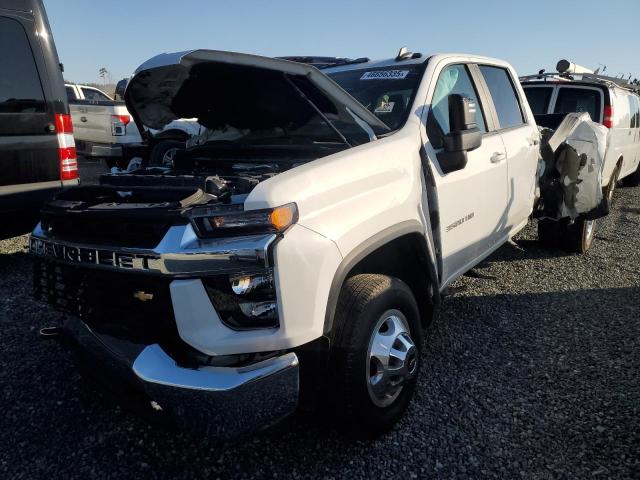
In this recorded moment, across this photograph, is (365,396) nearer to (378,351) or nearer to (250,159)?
(378,351)

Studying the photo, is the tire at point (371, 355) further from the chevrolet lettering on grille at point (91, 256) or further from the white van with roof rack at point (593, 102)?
the white van with roof rack at point (593, 102)

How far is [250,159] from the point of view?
10.3 feet

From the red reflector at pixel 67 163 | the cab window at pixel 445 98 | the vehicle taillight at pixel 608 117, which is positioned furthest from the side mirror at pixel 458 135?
the vehicle taillight at pixel 608 117

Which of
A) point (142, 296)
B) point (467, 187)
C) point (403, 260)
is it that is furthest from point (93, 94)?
point (142, 296)

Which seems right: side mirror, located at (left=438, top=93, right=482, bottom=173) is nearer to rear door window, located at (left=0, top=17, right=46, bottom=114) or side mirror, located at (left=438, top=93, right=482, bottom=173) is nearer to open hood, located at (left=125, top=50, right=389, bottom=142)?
open hood, located at (left=125, top=50, right=389, bottom=142)

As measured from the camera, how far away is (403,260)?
291 centimetres

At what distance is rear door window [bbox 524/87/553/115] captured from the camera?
7.88 m

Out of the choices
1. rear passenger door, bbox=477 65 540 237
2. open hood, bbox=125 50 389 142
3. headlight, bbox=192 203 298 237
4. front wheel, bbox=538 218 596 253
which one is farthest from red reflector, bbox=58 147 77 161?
front wheel, bbox=538 218 596 253

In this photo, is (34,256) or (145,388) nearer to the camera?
(145,388)

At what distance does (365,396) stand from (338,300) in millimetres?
442

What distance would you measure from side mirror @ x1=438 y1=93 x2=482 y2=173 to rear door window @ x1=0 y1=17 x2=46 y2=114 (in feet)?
12.2

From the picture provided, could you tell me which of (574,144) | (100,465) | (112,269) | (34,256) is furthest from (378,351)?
(574,144)

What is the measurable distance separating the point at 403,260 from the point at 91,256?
165 cm

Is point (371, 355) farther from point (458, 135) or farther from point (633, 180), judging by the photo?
point (633, 180)
